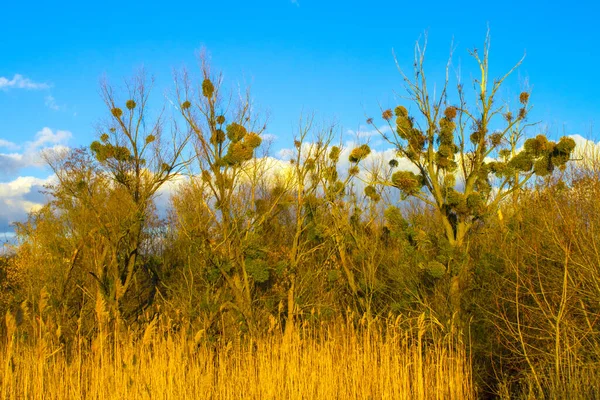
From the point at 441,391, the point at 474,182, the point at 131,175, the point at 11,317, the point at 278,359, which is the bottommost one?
the point at 441,391

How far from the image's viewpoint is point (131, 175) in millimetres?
15969

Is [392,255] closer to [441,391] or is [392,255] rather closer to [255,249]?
[255,249]

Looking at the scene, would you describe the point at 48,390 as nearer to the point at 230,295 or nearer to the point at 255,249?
the point at 255,249

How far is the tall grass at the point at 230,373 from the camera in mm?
5414

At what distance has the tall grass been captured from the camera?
5.41 m

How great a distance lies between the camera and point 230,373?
244 inches

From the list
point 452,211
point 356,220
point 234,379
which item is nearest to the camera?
point 234,379

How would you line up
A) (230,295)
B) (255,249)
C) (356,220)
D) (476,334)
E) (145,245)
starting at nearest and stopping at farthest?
1. (476,334)
2. (255,249)
3. (230,295)
4. (356,220)
5. (145,245)

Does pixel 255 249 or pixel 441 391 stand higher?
pixel 255 249

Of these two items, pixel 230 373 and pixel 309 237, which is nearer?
pixel 230 373

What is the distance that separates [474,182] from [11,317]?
10.3 meters

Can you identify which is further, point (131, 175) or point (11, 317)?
point (131, 175)

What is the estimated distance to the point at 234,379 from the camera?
6.00 meters

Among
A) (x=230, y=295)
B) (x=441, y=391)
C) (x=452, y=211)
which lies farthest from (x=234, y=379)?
(x=230, y=295)
